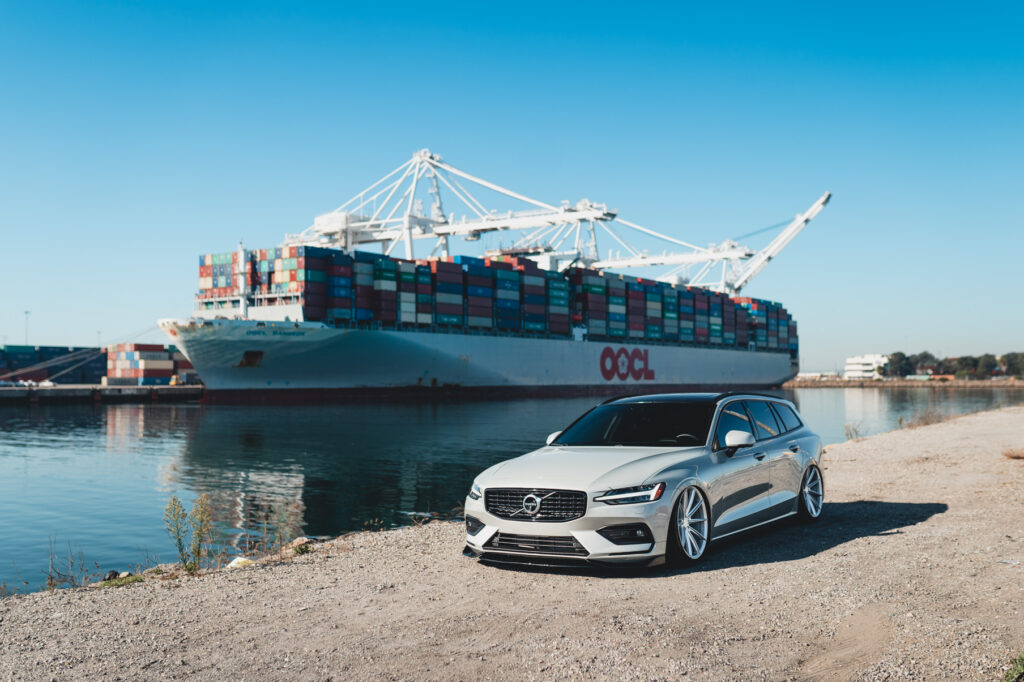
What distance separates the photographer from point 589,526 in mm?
6164

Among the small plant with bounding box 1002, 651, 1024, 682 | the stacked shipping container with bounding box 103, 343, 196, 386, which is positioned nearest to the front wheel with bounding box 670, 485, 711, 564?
the small plant with bounding box 1002, 651, 1024, 682

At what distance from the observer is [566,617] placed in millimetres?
5234

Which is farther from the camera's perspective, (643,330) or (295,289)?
(643,330)

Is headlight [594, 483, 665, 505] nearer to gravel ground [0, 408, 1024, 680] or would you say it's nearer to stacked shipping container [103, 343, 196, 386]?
gravel ground [0, 408, 1024, 680]

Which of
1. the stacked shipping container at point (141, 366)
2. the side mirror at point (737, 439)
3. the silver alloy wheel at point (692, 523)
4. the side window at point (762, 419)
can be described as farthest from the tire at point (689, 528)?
the stacked shipping container at point (141, 366)

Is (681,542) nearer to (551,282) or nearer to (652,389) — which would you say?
(551,282)

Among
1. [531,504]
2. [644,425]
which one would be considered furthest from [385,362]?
[531,504]

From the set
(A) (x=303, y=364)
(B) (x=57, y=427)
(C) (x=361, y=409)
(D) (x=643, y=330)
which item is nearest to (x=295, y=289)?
(A) (x=303, y=364)

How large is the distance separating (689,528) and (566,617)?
71.8 inches

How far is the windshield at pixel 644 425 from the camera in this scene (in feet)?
24.2

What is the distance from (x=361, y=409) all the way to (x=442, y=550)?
43620 millimetres

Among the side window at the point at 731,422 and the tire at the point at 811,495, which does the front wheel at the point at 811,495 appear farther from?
the side window at the point at 731,422

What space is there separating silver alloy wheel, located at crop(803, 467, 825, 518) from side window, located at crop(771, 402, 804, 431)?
509 mm

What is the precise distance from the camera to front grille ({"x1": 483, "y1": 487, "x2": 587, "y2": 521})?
20.5 feet
